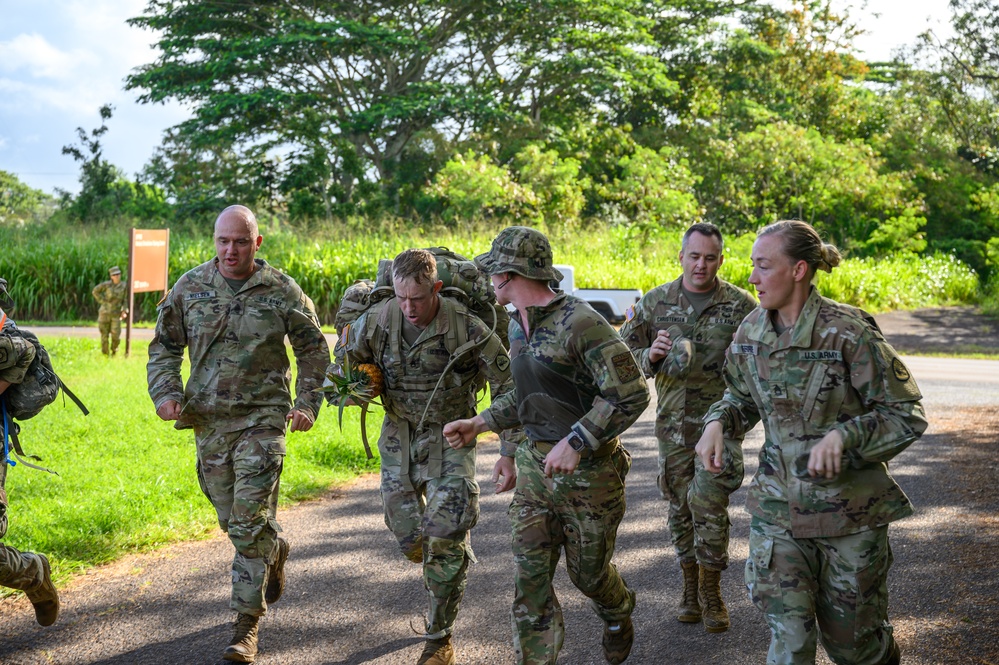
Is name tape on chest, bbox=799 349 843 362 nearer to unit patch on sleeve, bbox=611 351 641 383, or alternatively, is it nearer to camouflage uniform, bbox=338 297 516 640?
unit patch on sleeve, bbox=611 351 641 383

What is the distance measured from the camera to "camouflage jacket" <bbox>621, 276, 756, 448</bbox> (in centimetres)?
575

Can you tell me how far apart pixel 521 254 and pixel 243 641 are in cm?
239

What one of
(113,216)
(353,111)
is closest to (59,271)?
(113,216)

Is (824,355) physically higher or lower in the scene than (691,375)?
higher

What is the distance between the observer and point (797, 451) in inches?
150

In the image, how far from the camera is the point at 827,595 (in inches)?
149

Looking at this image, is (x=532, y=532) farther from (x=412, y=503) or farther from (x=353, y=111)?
(x=353, y=111)

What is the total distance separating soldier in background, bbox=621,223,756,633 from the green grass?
3.55m

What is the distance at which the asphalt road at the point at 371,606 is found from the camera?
5090 mm

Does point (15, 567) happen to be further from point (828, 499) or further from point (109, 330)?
point (109, 330)

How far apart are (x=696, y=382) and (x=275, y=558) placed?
8.41 feet

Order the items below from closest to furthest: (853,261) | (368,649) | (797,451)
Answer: (797,451)
(368,649)
(853,261)

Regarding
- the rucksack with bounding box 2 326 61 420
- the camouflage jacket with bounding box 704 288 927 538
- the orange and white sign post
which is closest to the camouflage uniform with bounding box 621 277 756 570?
the camouflage jacket with bounding box 704 288 927 538

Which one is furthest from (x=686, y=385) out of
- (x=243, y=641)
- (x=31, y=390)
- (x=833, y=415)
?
(x=31, y=390)
